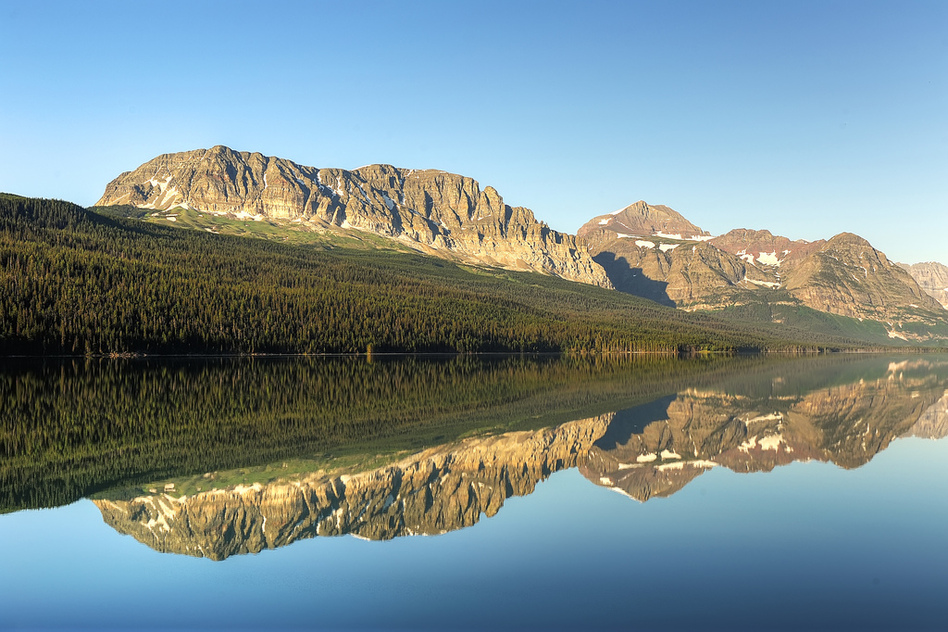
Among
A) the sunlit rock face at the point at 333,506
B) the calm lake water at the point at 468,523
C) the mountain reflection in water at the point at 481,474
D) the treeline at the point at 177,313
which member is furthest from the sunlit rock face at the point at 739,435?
the treeline at the point at 177,313

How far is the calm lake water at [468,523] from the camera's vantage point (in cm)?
1290

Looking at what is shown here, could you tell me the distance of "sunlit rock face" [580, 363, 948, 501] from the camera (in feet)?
84.9

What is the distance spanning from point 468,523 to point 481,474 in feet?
19.7

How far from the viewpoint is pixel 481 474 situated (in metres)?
24.8

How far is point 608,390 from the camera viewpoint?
64.1m

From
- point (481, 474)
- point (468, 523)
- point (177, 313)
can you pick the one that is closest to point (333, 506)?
point (468, 523)

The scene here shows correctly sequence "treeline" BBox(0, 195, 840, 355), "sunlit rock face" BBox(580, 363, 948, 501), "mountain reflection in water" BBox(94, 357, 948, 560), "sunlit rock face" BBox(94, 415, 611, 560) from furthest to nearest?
"treeline" BBox(0, 195, 840, 355) < "sunlit rock face" BBox(580, 363, 948, 501) < "mountain reflection in water" BBox(94, 357, 948, 560) < "sunlit rock face" BBox(94, 415, 611, 560)

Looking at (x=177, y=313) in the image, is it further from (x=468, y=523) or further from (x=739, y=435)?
(x=468, y=523)

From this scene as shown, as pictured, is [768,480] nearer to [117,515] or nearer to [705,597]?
[705,597]

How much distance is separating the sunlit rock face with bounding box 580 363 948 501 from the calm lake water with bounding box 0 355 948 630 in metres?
0.24

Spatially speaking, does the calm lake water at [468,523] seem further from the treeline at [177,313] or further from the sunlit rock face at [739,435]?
the treeline at [177,313]

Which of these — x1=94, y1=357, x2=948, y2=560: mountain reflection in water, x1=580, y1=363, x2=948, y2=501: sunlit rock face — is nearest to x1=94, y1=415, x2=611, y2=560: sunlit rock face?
x1=94, y1=357, x2=948, y2=560: mountain reflection in water

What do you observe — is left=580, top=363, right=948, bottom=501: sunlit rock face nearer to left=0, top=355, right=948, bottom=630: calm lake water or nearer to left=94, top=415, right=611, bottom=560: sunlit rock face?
left=0, top=355, right=948, bottom=630: calm lake water

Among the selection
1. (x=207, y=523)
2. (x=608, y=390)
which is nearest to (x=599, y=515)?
(x=207, y=523)
